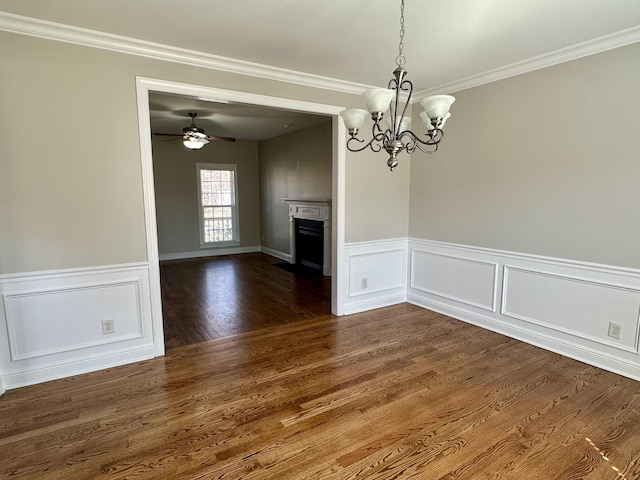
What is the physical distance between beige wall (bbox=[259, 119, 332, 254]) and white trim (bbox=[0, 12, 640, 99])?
237 centimetres

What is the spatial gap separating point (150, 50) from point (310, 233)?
422cm

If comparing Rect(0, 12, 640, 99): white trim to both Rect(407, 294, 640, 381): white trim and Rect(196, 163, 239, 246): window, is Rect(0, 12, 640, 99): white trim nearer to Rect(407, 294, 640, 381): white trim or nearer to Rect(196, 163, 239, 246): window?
Rect(407, 294, 640, 381): white trim

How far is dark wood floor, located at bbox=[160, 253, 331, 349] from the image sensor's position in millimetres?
3775

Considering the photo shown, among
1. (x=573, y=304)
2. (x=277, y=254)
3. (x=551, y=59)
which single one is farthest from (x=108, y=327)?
(x=277, y=254)

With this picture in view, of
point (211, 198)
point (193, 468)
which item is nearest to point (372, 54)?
point (193, 468)

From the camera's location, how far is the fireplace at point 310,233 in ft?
20.2

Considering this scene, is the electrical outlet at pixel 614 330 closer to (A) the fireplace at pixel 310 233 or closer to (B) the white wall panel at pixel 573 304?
(B) the white wall panel at pixel 573 304

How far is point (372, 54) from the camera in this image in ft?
9.83

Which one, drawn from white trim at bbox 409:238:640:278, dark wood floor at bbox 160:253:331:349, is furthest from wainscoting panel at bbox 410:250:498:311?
dark wood floor at bbox 160:253:331:349

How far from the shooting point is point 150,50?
2.81 m

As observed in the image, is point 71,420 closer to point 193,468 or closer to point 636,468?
point 193,468

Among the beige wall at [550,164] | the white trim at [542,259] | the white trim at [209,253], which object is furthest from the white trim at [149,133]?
the white trim at [209,253]

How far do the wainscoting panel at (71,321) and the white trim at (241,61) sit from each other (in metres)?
1.72

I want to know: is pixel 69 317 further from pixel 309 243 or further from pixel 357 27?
pixel 309 243
